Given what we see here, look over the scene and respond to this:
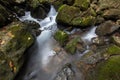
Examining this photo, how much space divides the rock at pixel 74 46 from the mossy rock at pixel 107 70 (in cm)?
198

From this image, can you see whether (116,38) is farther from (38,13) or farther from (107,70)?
(38,13)

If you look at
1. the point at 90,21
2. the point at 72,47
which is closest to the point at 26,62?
the point at 72,47

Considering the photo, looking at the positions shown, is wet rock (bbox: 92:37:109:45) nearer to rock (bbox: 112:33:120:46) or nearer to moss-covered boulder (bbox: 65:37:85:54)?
rock (bbox: 112:33:120:46)

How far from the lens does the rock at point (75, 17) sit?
11.3 meters

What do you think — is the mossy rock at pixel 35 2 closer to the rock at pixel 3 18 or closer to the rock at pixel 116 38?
the rock at pixel 3 18

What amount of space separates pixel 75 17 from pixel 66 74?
4.62 m

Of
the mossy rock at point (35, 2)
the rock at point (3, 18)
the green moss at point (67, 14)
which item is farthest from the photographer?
the mossy rock at point (35, 2)

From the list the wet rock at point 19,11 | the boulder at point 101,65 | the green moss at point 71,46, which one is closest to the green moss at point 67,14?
the green moss at point 71,46

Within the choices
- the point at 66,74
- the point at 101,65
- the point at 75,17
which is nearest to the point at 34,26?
the point at 75,17

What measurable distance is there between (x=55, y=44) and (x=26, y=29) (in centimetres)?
159

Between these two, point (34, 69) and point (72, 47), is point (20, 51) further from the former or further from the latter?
point (72, 47)

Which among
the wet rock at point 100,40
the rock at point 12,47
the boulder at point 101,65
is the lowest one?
the wet rock at point 100,40

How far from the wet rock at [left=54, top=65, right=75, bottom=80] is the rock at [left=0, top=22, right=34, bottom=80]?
1.57 meters

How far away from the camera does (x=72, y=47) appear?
954 centimetres
